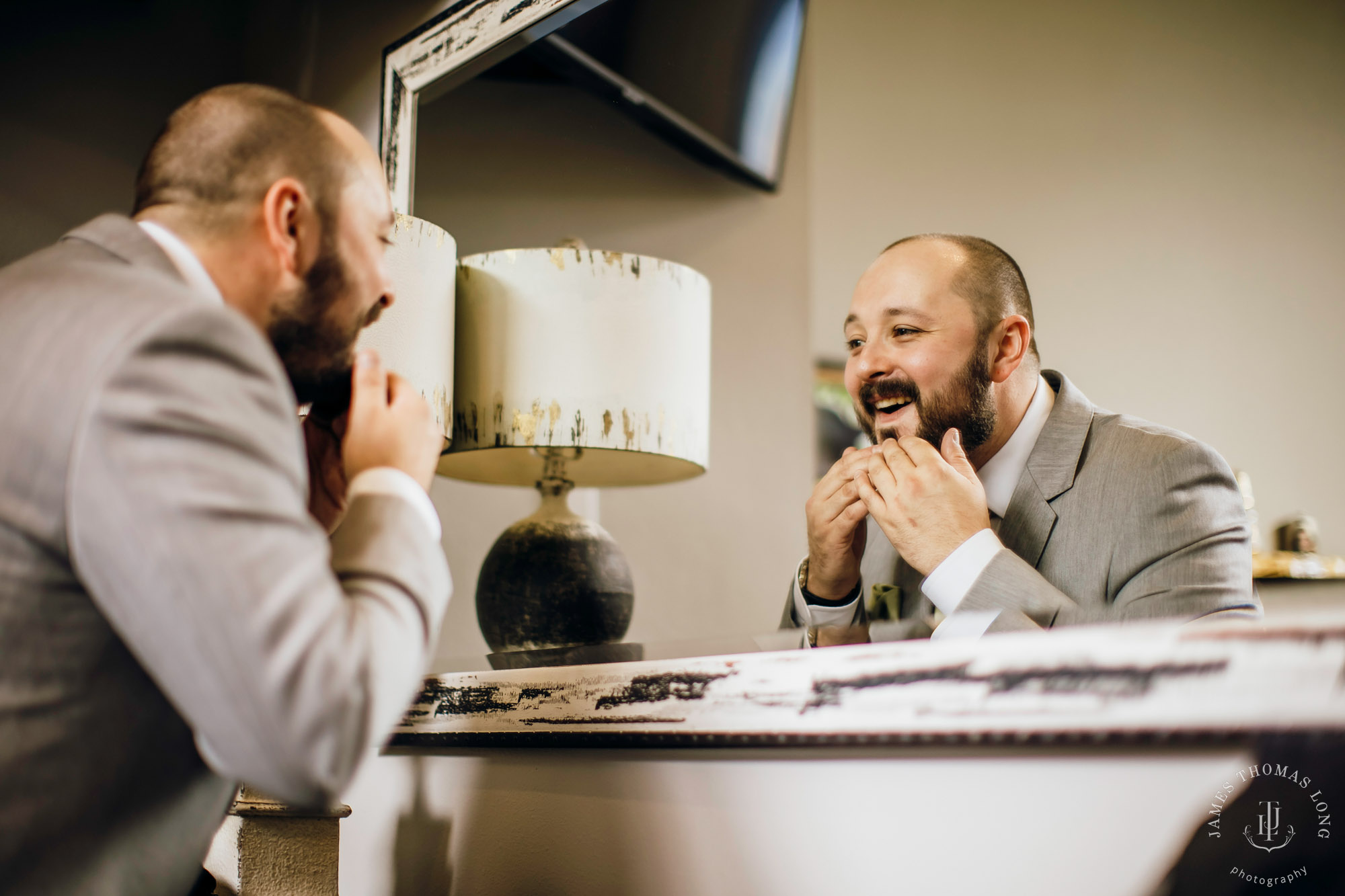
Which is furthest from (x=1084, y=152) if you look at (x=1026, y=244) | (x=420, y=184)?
(x=420, y=184)

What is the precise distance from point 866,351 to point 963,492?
228 millimetres

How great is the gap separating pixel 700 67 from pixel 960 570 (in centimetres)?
89

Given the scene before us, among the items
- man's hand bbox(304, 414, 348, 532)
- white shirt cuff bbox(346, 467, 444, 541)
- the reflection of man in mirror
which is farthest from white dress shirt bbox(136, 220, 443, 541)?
the reflection of man in mirror

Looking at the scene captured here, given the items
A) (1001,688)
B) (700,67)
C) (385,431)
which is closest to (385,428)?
(385,431)

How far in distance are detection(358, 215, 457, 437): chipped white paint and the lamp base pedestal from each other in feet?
0.67

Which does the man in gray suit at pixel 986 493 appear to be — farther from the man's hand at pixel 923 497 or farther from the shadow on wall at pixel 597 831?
the shadow on wall at pixel 597 831

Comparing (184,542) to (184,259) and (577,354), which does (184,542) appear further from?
(577,354)

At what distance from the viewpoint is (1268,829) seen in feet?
1.73

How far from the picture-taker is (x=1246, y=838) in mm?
537

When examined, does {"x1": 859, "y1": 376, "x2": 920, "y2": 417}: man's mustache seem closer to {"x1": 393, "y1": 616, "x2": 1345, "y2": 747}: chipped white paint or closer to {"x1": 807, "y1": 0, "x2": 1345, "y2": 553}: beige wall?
{"x1": 807, "y1": 0, "x2": 1345, "y2": 553}: beige wall

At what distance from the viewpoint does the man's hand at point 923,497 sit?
0.89 m

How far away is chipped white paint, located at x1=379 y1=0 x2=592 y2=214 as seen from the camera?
1381mm

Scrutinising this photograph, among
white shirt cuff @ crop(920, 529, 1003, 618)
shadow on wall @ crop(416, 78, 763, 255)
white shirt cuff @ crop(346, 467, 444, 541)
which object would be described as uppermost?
shadow on wall @ crop(416, 78, 763, 255)

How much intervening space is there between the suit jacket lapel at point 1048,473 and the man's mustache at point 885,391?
141 mm
